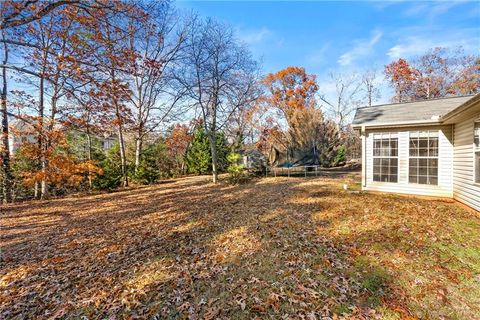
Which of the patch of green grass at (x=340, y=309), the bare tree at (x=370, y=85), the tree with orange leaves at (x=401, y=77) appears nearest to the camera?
the patch of green grass at (x=340, y=309)

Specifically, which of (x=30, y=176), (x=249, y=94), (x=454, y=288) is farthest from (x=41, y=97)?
(x=454, y=288)

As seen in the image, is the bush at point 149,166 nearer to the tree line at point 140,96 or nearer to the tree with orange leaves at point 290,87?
the tree line at point 140,96

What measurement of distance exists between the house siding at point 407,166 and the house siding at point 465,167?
0.21 meters

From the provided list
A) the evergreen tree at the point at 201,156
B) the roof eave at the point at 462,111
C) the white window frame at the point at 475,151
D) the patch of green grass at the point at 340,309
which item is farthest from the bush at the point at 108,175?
the white window frame at the point at 475,151

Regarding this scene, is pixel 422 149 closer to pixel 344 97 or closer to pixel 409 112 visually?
pixel 409 112

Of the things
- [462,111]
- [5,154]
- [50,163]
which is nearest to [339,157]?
[462,111]

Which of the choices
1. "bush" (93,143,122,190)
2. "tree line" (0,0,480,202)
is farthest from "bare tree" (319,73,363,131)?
"bush" (93,143,122,190)

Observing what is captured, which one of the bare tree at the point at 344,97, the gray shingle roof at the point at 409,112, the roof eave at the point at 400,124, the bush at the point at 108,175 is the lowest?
the bush at the point at 108,175

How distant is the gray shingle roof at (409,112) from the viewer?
7.28 metres

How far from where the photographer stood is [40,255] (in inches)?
169

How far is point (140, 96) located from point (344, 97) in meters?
23.6

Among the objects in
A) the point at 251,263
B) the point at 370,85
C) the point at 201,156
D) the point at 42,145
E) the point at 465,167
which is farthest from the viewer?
the point at 370,85

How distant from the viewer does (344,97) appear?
88.8 ft

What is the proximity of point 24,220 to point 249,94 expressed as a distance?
12298 millimetres
